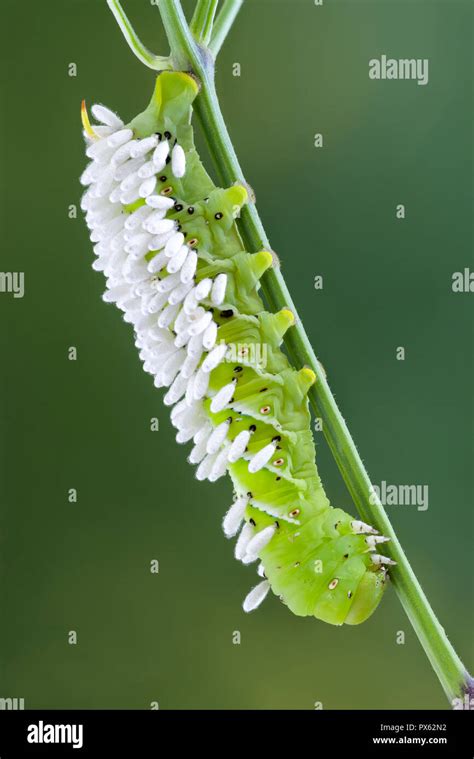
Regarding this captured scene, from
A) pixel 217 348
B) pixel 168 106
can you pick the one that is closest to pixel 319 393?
pixel 217 348

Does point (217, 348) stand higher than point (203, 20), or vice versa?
point (203, 20)

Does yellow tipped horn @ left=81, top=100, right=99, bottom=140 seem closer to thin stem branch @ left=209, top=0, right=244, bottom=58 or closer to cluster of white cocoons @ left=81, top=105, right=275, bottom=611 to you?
cluster of white cocoons @ left=81, top=105, right=275, bottom=611

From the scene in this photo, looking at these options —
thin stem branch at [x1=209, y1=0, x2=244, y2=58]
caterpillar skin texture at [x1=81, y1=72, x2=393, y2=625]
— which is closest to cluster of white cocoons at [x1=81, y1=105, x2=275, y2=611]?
caterpillar skin texture at [x1=81, y1=72, x2=393, y2=625]

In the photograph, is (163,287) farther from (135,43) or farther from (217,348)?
(135,43)

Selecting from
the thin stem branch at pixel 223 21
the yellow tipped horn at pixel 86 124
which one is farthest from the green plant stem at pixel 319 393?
the yellow tipped horn at pixel 86 124

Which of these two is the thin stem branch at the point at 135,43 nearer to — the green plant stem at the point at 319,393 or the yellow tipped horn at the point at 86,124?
the green plant stem at the point at 319,393
